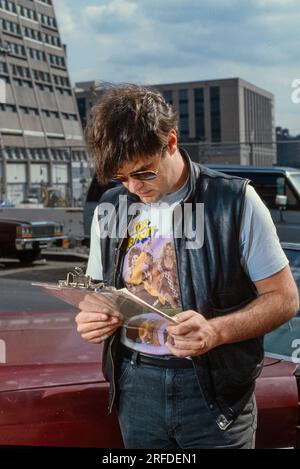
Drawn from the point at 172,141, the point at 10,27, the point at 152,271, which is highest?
the point at 10,27

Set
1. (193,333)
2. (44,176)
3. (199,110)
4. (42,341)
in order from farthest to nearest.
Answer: (199,110)
(44,176)
(42,341)
(193,333)

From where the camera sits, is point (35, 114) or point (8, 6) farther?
point (35, 114)

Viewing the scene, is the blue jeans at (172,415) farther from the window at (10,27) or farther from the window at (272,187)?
the window at (272,187)

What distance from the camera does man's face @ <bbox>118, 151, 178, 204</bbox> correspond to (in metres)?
1.73

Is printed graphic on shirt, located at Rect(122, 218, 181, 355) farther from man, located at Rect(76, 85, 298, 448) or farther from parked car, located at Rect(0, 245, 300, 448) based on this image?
parked car, located at Rect(0, 245, 300, 448)

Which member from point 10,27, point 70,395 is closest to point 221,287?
point 70,395

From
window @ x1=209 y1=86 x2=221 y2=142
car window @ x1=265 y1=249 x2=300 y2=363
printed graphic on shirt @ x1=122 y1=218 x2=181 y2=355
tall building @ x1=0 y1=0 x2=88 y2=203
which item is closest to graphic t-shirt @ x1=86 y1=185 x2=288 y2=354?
printed graphic on shirt @ x1=122 y1=218 x2=181 y2=355

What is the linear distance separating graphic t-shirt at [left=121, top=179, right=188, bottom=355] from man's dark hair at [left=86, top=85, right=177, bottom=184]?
185mm

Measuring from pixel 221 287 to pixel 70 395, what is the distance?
2.18 feet

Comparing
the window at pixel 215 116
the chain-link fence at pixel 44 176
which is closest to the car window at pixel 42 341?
the chain-link fence at pixel 44 176

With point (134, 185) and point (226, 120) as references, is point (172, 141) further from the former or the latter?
point (226, 120)

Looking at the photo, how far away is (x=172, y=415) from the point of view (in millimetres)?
1774

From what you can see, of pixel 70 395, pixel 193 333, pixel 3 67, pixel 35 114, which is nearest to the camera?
pixel 193 333

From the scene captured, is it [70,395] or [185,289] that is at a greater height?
[185,289]
